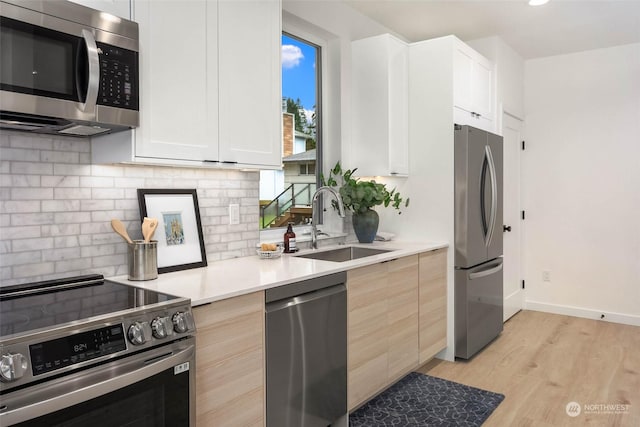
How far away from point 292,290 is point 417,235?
1800 millimetres

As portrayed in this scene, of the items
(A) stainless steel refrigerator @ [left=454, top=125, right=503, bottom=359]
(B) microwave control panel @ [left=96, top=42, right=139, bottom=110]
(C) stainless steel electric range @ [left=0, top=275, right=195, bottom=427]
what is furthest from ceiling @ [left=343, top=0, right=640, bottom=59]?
(C) stainless steel electric range @ [left=0, top=275, right=195, bottom=427]

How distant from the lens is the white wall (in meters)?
4.50

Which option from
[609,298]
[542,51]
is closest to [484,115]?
[542,51]

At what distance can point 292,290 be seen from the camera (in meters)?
2.06

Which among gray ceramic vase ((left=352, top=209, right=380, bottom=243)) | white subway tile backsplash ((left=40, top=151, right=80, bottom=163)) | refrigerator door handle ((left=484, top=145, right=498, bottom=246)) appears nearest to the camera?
white subway tile backsplash ((left=40, top=151, right=80, bottom=163))

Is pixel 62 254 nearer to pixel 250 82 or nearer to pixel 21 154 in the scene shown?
pixel 21 154

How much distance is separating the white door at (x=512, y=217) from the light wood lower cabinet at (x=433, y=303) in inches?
56.4

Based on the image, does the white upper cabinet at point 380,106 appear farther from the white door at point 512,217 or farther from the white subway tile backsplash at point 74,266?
the white subway tile backsplash at point 74,266

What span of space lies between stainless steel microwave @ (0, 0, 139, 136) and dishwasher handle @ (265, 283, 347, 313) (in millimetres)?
915

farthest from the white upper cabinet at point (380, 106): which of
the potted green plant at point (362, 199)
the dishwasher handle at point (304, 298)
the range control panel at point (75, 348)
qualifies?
the range control panel at point (75, 348)

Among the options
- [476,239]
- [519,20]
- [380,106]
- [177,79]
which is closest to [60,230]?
[177,79]

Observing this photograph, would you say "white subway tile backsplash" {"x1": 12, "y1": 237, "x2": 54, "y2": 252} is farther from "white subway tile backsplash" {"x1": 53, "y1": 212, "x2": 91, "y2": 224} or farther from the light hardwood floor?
the light hardwood floor

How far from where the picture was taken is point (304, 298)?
83.7 inches

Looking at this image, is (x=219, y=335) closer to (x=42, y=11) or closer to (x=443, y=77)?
(x=42, y=11)
